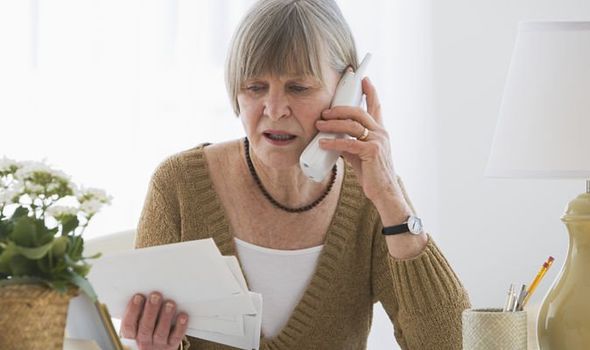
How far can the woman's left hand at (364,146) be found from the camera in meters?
1.73

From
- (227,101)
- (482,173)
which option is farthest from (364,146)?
(482,173)

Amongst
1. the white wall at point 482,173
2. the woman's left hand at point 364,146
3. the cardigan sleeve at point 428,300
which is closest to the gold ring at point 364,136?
the woman's left hand at point 364,146

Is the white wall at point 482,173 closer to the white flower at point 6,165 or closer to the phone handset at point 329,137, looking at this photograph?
the phone handset at point 329,137

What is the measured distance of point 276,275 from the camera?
187 centimetres

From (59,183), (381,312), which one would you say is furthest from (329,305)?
(381,312)

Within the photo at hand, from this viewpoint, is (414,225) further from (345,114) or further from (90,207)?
(90,207)

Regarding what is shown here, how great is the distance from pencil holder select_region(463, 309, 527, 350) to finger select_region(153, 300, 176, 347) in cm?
42

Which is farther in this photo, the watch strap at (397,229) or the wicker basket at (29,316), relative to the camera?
the watch strap at (397,229)

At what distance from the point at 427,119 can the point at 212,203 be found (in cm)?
145

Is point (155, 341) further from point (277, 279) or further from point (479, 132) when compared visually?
point (479, 132)

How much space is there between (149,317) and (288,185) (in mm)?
590

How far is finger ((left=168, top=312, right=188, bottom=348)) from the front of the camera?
55.5 inches

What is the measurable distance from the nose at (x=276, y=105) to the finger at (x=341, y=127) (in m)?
0.07

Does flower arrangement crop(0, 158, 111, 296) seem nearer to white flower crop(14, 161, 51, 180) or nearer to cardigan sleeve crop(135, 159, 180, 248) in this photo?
white flower crop(14, 161, 51, 180)
